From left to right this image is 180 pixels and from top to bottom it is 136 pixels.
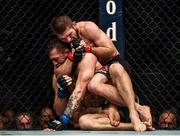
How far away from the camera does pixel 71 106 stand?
469cm

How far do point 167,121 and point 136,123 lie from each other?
0.73 meters

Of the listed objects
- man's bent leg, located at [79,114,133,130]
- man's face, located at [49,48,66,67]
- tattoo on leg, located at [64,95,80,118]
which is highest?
man's face, located at [49,48,66,67]

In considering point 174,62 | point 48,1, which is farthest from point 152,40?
point 48,1

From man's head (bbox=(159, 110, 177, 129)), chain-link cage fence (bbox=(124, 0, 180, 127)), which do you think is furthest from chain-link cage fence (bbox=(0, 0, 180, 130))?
man's head (bbox=(159, 110, 177, 129))

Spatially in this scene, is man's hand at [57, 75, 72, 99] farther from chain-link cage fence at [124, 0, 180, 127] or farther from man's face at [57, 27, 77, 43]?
chain-link cage fence at [124, 0, 180, 127]

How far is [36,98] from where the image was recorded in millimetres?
5742

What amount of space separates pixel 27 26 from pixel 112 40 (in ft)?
2.69

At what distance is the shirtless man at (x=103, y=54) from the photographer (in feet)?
15.4

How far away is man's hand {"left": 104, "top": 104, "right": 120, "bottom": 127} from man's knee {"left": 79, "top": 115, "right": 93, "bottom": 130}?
5.8 inches

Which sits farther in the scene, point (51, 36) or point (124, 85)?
point (51, 36)

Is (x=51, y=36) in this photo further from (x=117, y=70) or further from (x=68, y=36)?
(x=117, y=70)

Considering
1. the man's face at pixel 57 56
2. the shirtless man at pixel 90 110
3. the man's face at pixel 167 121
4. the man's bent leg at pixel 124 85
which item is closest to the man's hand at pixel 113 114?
the shirtless man at pixel 90 110

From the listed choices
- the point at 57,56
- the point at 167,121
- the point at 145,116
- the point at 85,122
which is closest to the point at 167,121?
the point at 167,121

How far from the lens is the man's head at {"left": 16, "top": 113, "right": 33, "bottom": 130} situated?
211 inches
